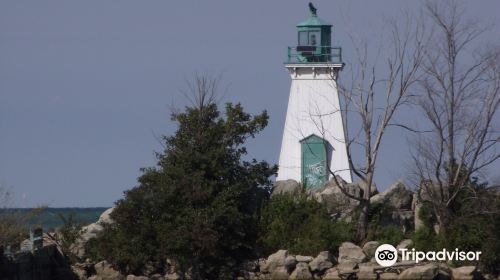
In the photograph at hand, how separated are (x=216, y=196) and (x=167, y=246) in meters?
1.94

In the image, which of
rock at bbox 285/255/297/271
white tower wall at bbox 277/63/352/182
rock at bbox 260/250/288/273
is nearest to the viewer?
rock at bbox 285/255/297/271

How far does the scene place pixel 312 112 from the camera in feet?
135

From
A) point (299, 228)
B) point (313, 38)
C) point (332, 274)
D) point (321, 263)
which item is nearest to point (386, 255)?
point (332, 274)

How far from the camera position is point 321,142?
40.7m

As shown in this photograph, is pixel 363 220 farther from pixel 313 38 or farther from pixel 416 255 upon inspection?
pixel 313 38

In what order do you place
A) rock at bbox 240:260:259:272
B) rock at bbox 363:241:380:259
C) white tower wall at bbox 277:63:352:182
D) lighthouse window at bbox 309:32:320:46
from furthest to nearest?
lighthouse window at bbox 309:32:320:46, white tower wall at bbox 277:63:352:182, rock at bbox 240:260:259:272, rock at bbox 363:241:380:259

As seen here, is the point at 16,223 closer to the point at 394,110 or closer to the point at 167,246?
the point at 167,246

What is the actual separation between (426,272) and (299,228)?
447cm

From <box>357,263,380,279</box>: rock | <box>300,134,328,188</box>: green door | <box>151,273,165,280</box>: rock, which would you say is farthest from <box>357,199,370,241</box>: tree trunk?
<box>300,134,328,188</box>: green door

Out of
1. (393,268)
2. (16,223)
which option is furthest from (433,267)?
(16,223)

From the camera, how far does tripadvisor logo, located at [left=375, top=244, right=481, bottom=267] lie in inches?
1276

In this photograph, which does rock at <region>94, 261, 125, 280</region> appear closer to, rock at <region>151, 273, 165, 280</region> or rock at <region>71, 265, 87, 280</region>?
rock at <region>71, 265, 87, 280</region>

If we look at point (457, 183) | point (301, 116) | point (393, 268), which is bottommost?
point (393, 268)

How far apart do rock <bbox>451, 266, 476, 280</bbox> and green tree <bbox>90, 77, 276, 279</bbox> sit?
5.56 metres
